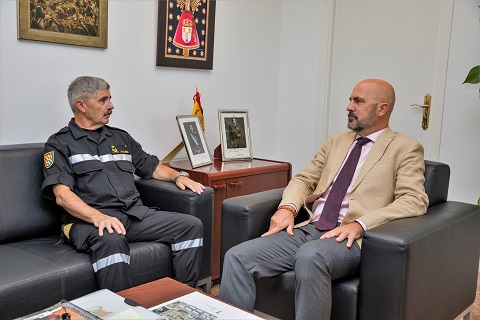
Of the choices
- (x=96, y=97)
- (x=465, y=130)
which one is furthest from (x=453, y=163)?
(x=96, y=97)

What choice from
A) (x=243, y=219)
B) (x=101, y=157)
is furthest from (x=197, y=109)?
(x=243, y=219)

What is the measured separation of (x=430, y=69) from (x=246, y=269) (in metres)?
2.14

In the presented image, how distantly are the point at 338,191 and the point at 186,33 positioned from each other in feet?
5.28

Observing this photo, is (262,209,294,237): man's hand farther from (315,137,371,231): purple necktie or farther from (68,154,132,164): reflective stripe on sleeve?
(68,154,132,164): reflective stripe on sleeve

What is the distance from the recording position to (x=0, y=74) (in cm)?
249

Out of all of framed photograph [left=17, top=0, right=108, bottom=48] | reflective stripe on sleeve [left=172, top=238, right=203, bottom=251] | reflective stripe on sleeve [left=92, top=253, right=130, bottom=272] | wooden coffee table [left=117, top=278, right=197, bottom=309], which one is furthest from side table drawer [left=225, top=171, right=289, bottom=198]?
wooden coffee table [left=117, top=278, right=197, bottom=309]

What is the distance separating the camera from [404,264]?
1.79 m

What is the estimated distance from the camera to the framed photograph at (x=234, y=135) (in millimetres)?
3283

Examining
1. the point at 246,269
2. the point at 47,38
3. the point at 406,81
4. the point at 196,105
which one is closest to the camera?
the point at 246,269

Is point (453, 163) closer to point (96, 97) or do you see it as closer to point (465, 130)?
point (465, 130)

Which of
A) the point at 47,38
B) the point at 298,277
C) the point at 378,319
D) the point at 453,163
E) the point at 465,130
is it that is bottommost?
the point at 378,319

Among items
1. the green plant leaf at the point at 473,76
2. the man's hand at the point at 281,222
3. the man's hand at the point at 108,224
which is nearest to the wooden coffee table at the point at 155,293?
the man's hand at the point at 108,224

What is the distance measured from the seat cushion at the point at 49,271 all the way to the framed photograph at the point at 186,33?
4.56 ft

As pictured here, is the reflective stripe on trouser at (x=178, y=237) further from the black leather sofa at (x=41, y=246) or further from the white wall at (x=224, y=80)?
the white wall at (x=224, y=80)
